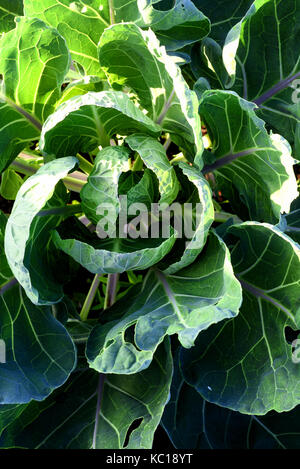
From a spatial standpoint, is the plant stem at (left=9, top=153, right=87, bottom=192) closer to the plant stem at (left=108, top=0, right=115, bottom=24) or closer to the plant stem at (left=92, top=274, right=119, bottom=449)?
the plant stem at (left=92, top=274, right=119, bottom=449)

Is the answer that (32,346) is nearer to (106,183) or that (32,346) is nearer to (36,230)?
(36,230)

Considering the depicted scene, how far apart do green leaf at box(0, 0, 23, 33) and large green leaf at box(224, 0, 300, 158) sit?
1.85 feet

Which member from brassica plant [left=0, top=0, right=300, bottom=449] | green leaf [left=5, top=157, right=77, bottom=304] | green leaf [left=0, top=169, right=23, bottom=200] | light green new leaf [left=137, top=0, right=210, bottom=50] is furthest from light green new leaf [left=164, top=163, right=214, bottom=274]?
green leaf [left=0, top=169, right=23, bottom=200]

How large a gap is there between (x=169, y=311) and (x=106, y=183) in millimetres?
276

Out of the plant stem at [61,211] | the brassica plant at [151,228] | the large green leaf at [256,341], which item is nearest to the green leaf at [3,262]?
the brassica plant at [151,228]

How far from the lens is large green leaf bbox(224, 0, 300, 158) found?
1.18 metres

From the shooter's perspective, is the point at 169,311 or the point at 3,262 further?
the point at 3,262

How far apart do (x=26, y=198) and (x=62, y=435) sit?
566 millimetres

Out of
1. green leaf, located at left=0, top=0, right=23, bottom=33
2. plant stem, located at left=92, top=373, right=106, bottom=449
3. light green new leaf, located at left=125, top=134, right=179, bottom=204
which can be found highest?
green leaf, located at left=0, top=0, right=23, bottom=33

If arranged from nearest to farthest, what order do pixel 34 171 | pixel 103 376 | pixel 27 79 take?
pixel 27 79, pixel 103 376, pixel 34 171

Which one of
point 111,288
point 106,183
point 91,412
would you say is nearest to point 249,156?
point 106,183

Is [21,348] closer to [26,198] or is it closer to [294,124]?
[26,198]

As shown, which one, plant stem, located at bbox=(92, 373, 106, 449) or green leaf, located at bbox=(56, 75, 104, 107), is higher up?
green leaf, located at bbox=(56, 75, 104, 107)

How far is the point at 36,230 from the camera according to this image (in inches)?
42.5
